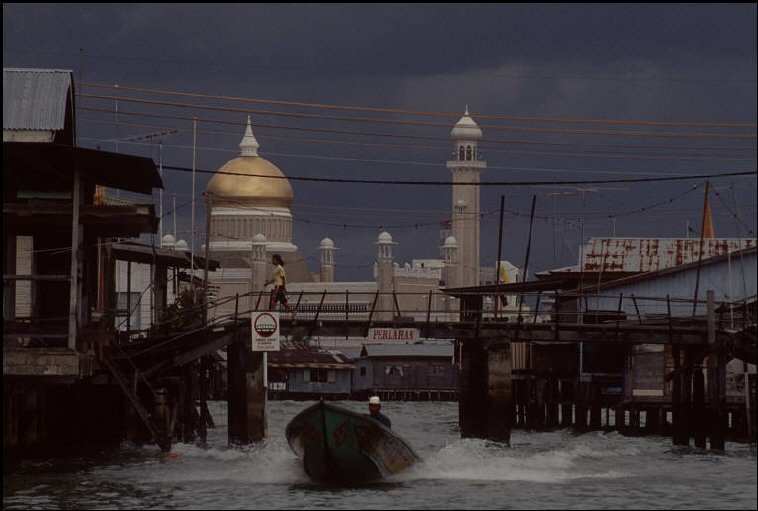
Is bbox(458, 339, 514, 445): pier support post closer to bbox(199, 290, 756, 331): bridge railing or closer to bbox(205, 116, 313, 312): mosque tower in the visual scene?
bbox(199, 290, 756, 331): bridge railing

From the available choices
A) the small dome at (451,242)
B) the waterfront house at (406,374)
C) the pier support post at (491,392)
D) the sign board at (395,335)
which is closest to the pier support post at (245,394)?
the pier support post at (491,392)

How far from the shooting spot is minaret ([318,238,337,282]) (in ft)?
628

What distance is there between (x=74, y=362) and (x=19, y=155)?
4.55 m

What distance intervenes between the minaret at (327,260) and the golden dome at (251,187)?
7234 millimetres

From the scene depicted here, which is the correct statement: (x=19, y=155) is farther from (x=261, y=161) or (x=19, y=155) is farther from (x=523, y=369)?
(x=261, y=161)

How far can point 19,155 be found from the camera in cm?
3556

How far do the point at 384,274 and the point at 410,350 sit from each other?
4366 centimetres

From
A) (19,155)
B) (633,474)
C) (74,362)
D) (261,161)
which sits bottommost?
(633,474)

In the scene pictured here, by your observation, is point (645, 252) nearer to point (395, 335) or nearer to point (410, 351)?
point (410, 351)

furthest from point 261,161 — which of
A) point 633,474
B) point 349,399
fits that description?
point 633,474

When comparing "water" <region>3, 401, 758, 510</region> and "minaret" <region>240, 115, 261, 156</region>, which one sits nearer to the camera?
"water" <region>3, 401, 758, 510</region>

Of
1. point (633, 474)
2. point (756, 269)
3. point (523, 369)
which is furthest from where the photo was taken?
point (523, 369)

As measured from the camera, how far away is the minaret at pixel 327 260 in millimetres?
191500

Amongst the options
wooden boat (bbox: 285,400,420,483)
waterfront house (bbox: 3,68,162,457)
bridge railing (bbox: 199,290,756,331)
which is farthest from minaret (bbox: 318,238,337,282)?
wooden boat (bbox: 285,400,420,483)
